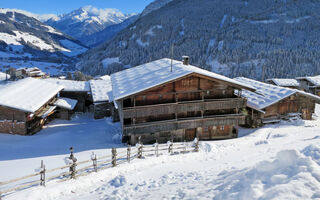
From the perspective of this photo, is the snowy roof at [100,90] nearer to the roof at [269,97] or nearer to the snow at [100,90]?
the snow at [100,90]

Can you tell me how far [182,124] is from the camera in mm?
20641

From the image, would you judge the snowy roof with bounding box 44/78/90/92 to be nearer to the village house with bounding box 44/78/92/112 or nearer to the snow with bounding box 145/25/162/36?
the village house with bounding box 44/78/92/112

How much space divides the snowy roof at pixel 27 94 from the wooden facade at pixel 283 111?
2278 centimetres

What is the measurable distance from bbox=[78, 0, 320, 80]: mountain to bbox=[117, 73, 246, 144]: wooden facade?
73.4 m

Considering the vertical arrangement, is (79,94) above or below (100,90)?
below

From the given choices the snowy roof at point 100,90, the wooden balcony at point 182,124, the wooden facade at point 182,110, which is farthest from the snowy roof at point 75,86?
the wooden balcony at point 182,124

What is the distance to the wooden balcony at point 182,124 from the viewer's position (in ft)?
63.3

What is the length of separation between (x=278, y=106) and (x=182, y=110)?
13.4 meters

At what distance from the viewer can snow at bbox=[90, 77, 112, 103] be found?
95.7ft

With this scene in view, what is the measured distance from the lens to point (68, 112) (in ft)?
93.5

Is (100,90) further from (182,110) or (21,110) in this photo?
(182,110)

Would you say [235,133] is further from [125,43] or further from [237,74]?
[125,43]

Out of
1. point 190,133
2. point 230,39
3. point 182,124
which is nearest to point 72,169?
point 182,124

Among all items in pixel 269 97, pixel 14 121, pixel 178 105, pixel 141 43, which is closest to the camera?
pixel 178 105
